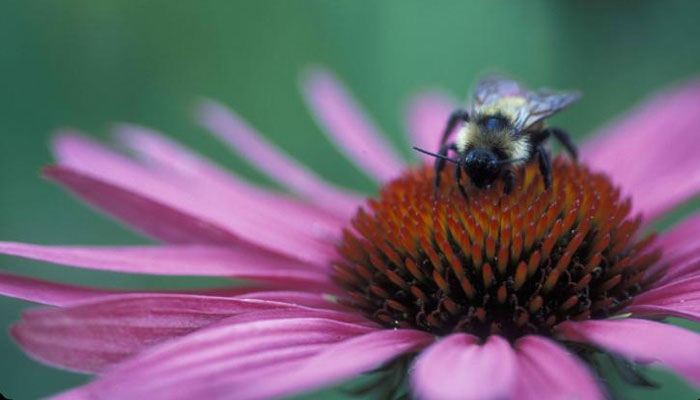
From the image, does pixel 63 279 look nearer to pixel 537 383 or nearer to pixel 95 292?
pixel 95 292

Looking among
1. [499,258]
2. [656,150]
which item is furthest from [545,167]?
[656,150]

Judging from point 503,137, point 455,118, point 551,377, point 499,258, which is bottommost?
point 551,377

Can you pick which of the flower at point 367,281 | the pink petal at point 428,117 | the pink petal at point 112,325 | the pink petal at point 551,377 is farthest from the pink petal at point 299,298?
the pink petal at point 428,117

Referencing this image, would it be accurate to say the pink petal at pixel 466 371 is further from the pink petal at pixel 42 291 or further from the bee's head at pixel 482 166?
the pink petal at pixel 42 291

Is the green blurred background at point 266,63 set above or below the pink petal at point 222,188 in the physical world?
above

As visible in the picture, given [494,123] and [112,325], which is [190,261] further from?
[494,123]

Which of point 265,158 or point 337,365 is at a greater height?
point 265,158

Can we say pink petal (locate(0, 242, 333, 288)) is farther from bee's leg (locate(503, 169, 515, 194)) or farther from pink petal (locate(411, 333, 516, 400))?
pink petal (locate(411, 333, 516, 400))

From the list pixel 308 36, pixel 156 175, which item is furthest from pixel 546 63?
pixel 156 175
